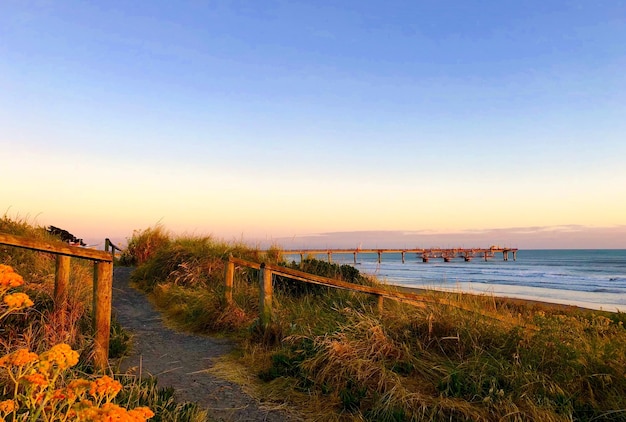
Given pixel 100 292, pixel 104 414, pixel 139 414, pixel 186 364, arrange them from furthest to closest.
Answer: pixel 186 364 < pixel 100 292 < pixel 139 414 < pixel 104 414

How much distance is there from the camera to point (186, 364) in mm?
5848

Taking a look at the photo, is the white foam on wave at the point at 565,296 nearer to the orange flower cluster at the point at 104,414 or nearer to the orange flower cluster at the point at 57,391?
the orange flower cluster at the point at 57,391

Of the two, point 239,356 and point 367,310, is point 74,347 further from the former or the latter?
point 367,310

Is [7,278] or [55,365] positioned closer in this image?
[7,278]

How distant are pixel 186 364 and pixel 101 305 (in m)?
1.46

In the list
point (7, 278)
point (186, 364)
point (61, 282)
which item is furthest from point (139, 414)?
point (61, 282)

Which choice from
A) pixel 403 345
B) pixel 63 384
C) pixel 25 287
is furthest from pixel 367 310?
pixel 25 287

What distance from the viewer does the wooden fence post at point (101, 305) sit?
4.94m

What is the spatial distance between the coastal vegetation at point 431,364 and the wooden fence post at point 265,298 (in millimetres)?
167

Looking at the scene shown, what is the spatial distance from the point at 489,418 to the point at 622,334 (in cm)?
259

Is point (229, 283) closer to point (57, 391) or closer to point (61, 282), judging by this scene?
point (61, 282)

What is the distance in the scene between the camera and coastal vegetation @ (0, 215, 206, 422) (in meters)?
2.16

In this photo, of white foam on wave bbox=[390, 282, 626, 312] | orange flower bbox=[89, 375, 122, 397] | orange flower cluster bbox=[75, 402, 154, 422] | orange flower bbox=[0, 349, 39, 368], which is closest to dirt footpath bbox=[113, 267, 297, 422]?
orange flower bbox=[89, 375, 122, 397]

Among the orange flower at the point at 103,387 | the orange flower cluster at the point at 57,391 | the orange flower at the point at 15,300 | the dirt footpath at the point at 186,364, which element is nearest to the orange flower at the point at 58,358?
the orange flower cluster at the point at 57,391
